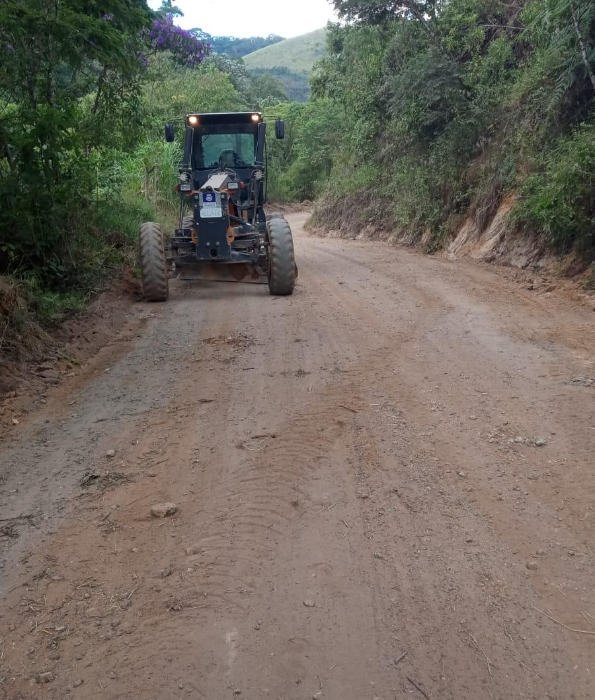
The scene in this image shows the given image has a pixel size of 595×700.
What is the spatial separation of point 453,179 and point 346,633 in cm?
1420

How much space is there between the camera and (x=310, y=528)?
3.75 metres

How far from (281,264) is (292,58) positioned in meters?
119

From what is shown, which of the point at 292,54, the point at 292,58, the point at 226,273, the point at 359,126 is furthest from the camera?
the point at 292,54

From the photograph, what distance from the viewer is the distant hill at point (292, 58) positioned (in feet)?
324

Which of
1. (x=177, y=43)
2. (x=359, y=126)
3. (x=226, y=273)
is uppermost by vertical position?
(x=177, y=43)

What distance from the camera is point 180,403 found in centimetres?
587

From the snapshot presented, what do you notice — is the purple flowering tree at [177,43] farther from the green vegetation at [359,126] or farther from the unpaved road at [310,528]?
the unpaved road at [310,528]

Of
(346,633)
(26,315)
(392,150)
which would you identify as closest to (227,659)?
(346,633)

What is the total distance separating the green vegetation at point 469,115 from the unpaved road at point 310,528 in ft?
16.4

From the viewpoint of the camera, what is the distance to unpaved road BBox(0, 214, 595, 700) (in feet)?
9.25

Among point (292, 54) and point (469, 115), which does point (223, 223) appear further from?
point (292, 54)

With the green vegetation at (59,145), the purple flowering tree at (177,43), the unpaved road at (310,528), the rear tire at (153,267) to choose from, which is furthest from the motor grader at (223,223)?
the purple flowering tree at (177,43)

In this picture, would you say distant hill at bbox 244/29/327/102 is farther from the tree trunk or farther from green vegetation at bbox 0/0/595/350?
the tree trunk

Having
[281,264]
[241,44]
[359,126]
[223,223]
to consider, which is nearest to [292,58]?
[241,44]
